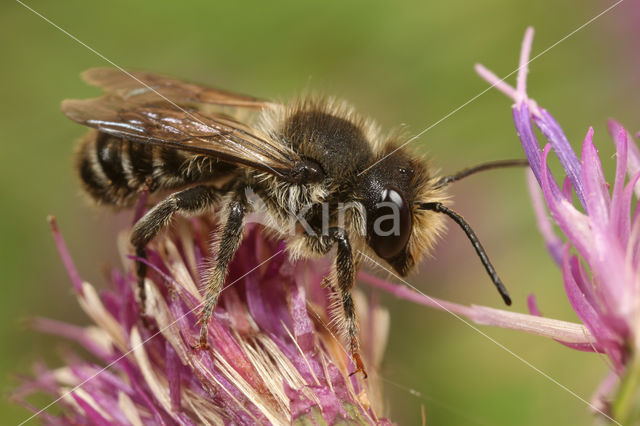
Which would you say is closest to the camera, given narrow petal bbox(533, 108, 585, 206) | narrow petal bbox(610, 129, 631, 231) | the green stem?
the green stem

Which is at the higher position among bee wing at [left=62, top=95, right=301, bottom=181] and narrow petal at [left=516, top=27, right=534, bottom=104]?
narrow petal at [left=516, top=27, right=534, bottom=104]

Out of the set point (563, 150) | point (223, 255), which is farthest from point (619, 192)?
point (223, 255)

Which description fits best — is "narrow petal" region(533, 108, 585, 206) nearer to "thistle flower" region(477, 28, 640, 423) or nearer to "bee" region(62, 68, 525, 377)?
"thistle flower" region(477, 28, 640, 423)

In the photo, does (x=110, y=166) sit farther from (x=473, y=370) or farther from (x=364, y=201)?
(x=473, y=370)

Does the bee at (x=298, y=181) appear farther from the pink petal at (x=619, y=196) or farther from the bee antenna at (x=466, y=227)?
the pink petal at (x=619, y=196)

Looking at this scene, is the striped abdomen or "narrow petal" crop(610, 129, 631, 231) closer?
"narrow petal" crop(610, 129, 631, 231)

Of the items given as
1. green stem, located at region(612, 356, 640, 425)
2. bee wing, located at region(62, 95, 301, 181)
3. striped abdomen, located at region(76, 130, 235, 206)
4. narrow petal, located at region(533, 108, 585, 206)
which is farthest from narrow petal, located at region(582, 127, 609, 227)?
striped abdomen, located at region(76, 130, 235, 206)
